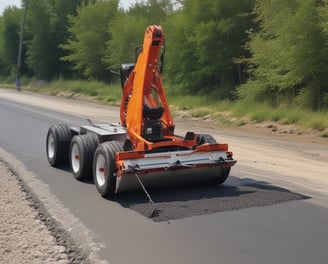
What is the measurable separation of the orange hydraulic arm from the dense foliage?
32.6ft

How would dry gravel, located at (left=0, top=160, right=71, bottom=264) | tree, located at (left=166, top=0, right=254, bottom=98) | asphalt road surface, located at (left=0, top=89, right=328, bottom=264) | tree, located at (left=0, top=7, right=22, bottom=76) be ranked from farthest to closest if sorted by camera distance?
tree, located at (left=0, top=7, right=22, bottom=76) < tree, located at (left=166, top=0, right=254, bottom=98) < asphalt road surface, located at (left=0, top=89, right=328, bottom=264) < dry gravel, located at (left=0, top=160, right=71, bottom=264)

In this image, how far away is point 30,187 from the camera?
8.79 metres

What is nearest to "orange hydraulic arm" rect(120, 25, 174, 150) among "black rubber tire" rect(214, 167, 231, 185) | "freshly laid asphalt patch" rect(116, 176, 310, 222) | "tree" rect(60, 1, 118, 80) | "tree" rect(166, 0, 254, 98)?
"freshly laid asphalt patch" rect(116, 176, 310, 222)

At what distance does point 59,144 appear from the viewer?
34.0 ft

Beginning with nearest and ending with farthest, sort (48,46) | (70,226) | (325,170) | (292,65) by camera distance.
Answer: (70,226)
(325,170)
(292,65)
(48,46)

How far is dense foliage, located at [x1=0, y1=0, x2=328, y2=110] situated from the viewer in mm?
18763

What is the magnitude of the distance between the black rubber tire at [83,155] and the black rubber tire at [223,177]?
2.17 m

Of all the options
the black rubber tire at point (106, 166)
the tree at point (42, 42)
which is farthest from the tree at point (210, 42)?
the tree at point (42, 42)

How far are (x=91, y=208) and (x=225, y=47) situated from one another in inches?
781

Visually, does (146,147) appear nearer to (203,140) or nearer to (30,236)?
(203,140)

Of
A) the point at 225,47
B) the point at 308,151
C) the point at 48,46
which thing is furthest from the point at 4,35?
the point at 308,151

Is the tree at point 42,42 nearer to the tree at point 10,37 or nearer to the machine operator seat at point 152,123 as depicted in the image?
the tree at point 10,37

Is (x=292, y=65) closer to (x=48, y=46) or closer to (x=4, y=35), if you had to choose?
(x=48, y=46)

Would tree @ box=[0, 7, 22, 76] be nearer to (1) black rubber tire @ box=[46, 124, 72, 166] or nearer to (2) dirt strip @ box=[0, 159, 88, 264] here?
(1) black rubber tire @ box=[46, 124, 72, 166]
